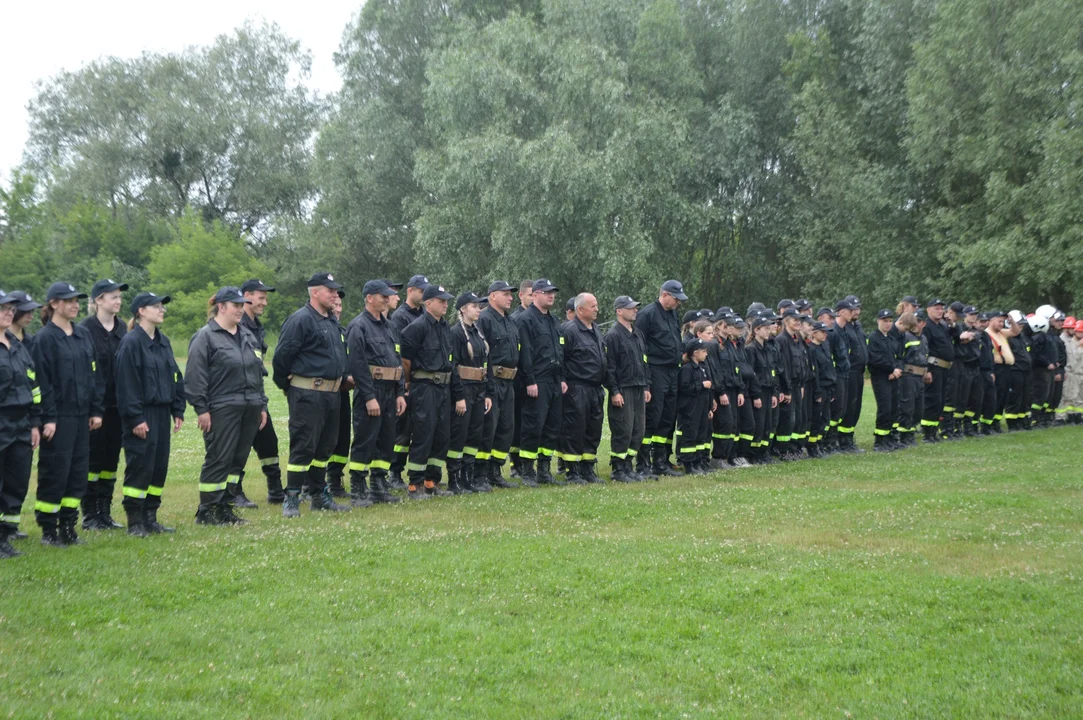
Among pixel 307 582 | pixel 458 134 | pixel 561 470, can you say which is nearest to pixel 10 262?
pixel 458 134

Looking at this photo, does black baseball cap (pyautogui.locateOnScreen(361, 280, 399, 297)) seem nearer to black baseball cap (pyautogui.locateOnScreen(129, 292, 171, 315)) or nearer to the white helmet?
black baseball cap (pyautogui.locateOnScreen(129, 292, 171, 315))

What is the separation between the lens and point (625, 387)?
13727mm

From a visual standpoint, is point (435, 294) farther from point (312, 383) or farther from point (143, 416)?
point (143, 416)

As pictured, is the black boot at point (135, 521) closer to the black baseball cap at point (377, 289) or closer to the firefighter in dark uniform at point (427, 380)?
the firefighter in dark uniform at point (427, 380)

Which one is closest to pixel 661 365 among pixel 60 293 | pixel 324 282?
pixel 324 282

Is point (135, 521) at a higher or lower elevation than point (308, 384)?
lower

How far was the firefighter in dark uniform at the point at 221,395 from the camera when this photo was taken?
9.83 meters

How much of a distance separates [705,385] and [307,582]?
8031 mm

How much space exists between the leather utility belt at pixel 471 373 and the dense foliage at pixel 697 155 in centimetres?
2243

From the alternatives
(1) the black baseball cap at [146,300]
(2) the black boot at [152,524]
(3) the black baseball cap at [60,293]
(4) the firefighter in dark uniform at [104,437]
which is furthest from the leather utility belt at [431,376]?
(3) the black baseball cap at [60,293]

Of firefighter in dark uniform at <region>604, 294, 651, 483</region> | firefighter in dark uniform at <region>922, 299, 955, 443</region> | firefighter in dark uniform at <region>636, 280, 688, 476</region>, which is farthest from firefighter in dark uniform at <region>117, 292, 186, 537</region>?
firefighter in dark uniform at <region>922, 299, 955, 443</region>

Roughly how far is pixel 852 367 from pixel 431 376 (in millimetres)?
8500

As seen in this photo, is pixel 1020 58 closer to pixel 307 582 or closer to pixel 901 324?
pixel 901 324

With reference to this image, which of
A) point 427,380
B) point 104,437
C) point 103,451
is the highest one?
point 427,380
